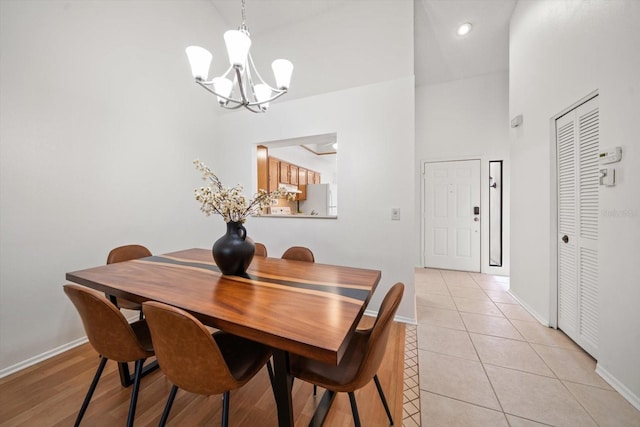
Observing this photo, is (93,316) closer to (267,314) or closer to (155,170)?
(267,314)

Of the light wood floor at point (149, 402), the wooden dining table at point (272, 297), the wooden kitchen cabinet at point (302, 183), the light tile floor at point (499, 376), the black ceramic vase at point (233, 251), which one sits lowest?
the light wood floor at point (149, 402)

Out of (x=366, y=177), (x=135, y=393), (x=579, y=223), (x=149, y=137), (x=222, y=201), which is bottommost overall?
(x=135, y=393)

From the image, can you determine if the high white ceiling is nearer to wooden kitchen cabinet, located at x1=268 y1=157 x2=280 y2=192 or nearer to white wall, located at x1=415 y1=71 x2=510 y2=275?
white wall, located at x1=415 y1=71 x2=510 y2=275

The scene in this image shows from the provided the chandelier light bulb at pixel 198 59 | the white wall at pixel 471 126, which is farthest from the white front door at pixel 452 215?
the chandelier light bulb at pixel 198 59

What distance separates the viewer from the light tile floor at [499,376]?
1.34 metres

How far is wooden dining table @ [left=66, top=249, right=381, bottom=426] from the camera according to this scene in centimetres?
85

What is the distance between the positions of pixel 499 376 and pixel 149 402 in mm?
2300

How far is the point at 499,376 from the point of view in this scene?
1658 mm

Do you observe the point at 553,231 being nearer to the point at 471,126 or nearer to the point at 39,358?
the point at 471,126

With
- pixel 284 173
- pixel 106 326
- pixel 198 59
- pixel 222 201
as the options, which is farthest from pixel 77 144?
pixel 284 173

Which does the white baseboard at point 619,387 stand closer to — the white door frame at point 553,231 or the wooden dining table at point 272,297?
the white door frame at point 553,231

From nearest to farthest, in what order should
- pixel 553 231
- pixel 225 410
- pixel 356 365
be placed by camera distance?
1. pixel 225 410
2. pixel 356 365
3. pixel 553 231

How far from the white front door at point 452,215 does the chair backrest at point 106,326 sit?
438 cm

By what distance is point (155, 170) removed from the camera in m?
2.66
